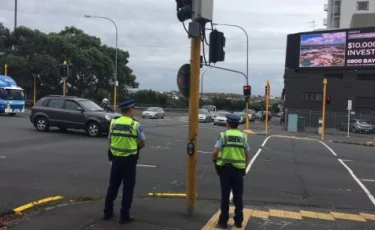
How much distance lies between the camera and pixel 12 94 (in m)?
31.7

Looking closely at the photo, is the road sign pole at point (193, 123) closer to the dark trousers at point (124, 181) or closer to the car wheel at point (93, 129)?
the dark trousers at point (124, 181)

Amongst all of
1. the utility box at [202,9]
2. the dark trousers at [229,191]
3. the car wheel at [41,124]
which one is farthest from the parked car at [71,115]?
the dark trousers at [229,191]

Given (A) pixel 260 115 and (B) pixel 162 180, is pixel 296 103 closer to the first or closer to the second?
(A) pixel 260 115

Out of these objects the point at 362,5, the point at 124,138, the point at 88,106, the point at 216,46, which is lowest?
the point at 124,138

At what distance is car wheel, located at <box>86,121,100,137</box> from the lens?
18734 mm

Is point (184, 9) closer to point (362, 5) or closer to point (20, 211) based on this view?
point (20, 211)

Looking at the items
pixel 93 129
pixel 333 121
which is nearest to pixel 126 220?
pixel 93 129

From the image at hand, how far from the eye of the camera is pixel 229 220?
672 cm

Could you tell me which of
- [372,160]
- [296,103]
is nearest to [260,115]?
[296,103]

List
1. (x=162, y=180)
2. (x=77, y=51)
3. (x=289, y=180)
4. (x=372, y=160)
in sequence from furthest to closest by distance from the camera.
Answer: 1. (x=77, y=51)
2. (x=372, y=160)
3. (x=289, y=180)
4. (x=162, y=180)

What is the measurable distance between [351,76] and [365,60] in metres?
8.54

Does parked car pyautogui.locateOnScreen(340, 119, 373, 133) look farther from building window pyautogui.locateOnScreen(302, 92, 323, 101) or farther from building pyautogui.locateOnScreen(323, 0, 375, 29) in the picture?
building pyautogui.locateOnScreen(323, 0, 375, 29)

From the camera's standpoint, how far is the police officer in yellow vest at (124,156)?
620 cm

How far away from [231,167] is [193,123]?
947mm
